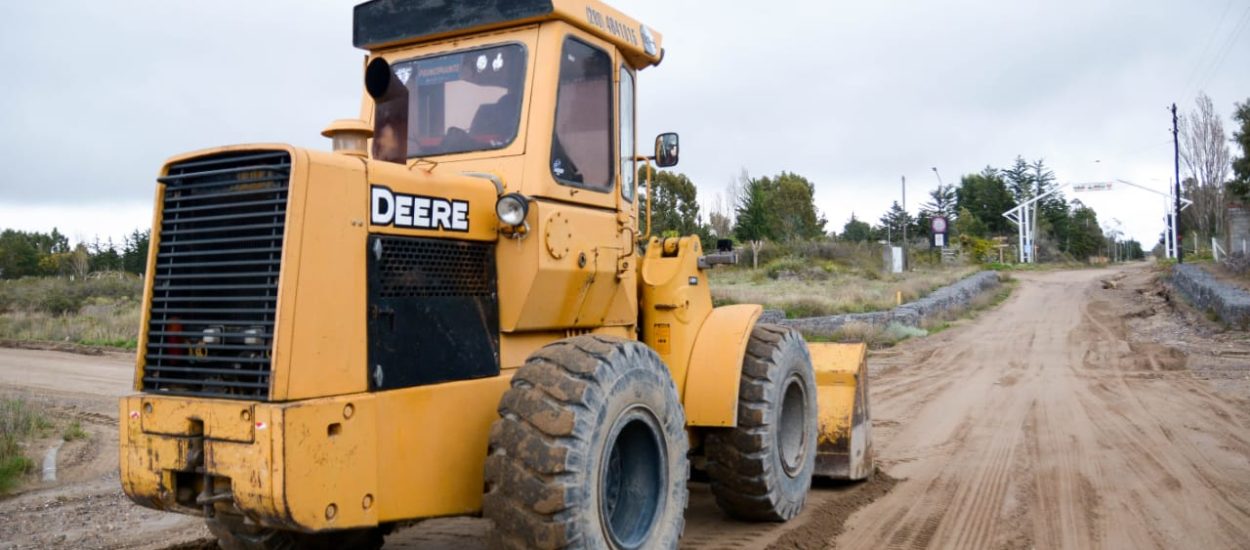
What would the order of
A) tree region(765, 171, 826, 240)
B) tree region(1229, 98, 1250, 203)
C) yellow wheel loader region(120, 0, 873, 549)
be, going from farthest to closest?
tree region(765, 171, 826, 240)
tree region(1229, 98, 1250, 203)
yellow wheel loader region(120, 0, 873, 549)

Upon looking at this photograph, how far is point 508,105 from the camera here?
15.8 feet

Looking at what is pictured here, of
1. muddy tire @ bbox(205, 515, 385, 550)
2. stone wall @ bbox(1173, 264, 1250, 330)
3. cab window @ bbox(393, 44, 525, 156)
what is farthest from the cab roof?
stone wall @ bbox(1173, 264, 1250, 330)

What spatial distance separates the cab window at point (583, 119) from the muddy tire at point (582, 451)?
1019 millimetres

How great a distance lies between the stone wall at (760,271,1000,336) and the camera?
21938 millimetres

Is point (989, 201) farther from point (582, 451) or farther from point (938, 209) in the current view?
point (582, 451)

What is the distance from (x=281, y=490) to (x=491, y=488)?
0.82 meters

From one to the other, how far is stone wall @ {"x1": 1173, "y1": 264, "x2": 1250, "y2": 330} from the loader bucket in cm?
1612

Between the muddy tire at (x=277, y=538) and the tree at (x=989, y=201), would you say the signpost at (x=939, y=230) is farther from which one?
the muddy tire at (x=277, y=538)

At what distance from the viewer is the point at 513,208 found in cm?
433

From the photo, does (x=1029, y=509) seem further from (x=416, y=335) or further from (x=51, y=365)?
(x=51, y=365)

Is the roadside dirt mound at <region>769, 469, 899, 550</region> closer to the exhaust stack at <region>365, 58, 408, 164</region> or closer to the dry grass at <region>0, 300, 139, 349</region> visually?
the exhaust stack at <region>365, 58, 408, 164</region>

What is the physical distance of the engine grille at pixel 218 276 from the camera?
3.63m

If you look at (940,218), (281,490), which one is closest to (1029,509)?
(281,490)

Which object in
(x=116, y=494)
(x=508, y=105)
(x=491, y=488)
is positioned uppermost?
(x=508, y=105)
